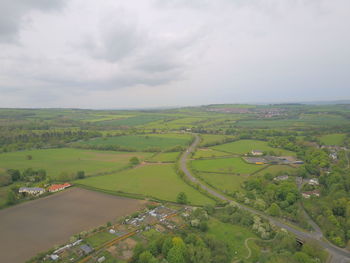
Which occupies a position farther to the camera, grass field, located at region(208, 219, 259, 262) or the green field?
the green field

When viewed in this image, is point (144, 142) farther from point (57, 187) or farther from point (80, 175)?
point (57, 187)

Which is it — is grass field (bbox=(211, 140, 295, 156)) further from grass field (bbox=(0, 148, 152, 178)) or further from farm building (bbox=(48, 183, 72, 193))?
farm building (bbox=(48, 183, 72, 193))

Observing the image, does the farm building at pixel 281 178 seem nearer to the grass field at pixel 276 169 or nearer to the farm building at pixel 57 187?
the grass field at pixel 276 169

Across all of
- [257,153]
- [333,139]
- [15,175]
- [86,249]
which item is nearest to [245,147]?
[257,153]

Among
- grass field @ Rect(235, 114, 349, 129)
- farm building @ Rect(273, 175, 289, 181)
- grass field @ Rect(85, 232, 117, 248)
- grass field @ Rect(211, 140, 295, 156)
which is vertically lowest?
farm building @ Rect(273, 175, 289, 181)

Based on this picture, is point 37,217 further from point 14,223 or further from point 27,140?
point 27,140

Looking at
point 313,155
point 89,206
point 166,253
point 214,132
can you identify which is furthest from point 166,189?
point 214,132

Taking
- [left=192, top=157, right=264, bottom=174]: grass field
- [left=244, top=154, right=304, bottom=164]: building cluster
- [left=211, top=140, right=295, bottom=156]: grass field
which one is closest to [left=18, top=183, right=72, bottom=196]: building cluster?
[left=192, top=157, right=264, bottom=174]: grass field
